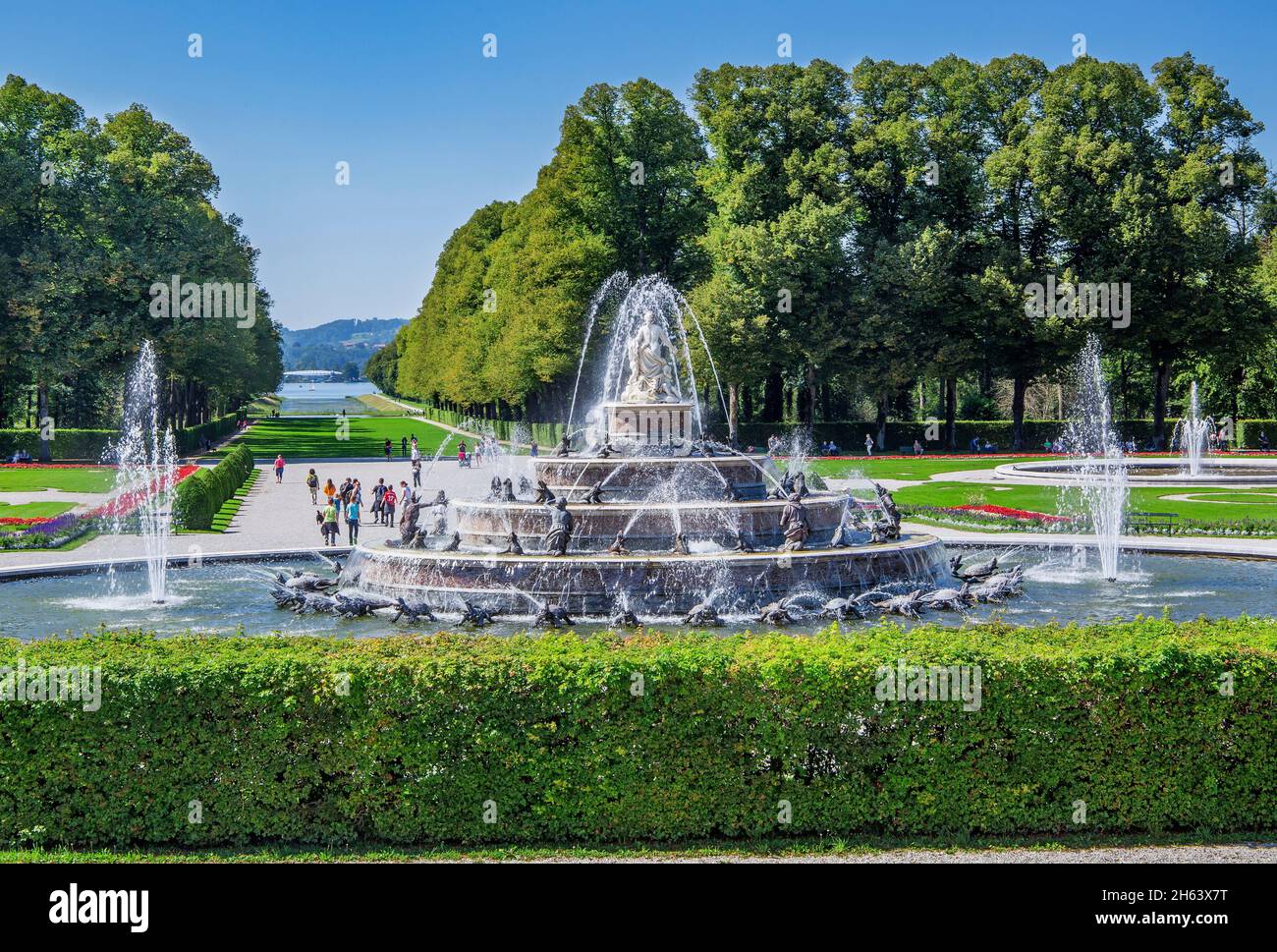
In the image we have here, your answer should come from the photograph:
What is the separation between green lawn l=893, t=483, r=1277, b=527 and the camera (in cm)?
3694

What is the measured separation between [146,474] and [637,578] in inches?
836

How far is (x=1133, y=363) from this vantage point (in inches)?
3386

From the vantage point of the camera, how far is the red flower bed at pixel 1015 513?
33812 millimetres

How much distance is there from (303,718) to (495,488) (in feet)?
50.8

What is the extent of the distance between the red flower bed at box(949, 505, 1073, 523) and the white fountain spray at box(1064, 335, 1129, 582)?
0.96 metres

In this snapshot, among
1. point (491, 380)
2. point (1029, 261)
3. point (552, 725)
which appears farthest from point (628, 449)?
point (491, 380)

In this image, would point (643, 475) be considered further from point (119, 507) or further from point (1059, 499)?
point (1059, 499)

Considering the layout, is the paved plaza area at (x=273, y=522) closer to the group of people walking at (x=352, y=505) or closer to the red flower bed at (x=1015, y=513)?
the group of people walking at (x=352, y=505)

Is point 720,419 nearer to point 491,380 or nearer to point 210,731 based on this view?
point 491,380

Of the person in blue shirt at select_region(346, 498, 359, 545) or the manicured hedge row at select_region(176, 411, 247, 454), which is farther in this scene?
the manicured hedge row at select_region(176, 411, 247, 454)

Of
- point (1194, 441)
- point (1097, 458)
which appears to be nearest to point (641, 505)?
point (1097, 458)

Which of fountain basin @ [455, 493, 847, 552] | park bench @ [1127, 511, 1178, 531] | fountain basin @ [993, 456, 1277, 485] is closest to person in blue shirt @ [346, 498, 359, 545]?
fountain basin @ [455, 493, 847, 552]

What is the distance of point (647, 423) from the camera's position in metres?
30.2

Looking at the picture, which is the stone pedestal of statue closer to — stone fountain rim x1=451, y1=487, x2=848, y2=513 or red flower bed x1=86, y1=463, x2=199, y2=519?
stone fountain rim x1=451, y1=487, x2=848, y2=513
